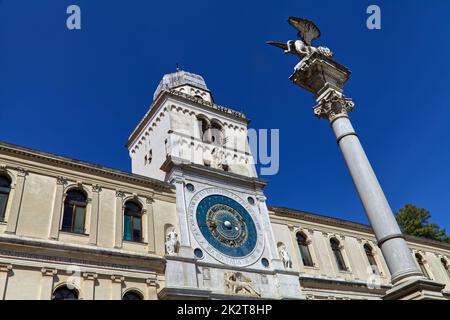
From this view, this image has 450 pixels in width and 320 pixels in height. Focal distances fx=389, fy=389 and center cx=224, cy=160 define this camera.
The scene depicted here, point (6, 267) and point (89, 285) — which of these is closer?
point (6, 267)

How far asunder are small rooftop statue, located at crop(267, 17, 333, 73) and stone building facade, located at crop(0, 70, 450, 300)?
1095cm

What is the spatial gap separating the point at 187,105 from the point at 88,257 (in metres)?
13.5

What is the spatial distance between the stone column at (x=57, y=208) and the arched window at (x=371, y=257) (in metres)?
21.9

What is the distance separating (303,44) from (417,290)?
864cm

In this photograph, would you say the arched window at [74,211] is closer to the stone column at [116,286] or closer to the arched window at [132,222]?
the arched window at [132,222]

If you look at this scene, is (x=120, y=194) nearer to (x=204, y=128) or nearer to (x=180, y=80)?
(x=204, y=128)

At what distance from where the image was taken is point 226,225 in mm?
22438

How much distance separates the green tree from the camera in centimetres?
4172

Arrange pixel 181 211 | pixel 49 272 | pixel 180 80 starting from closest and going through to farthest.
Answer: pixel 49 272, pixel 181 211, pixel 180 80

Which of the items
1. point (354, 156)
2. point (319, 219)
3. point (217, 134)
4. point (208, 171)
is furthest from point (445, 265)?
point (354, 156)

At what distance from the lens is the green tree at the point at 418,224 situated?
41.7 meters

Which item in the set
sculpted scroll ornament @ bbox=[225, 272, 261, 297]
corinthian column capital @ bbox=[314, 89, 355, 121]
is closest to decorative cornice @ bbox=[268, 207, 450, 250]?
sculpted scroll ornament @ bbox=[225, 272, 261, 297]
